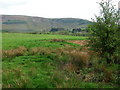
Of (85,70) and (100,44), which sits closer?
(85,70)

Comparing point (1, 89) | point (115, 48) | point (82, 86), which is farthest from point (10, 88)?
point (115, 48)

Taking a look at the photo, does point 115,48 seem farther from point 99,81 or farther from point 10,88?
point 10,88

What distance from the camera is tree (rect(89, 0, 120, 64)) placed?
11609 millimetres

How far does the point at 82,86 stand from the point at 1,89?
405cm

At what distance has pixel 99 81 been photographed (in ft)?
29.7

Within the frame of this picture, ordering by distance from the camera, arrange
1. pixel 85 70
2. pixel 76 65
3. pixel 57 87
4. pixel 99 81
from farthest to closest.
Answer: pixel 76 65 → pixel 85 70 → pixel 99 81 → pixel 57 87

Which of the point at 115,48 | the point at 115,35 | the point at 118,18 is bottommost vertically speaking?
the point at 115,48

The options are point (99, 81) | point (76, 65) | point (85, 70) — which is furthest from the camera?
point (76, 65)

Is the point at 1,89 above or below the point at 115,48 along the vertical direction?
below

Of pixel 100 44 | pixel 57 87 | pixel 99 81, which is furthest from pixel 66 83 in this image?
pixel 100 44

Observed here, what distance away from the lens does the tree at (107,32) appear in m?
11.6

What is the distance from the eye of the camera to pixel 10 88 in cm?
785

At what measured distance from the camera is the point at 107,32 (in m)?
11.9

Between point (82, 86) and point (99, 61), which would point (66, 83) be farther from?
point (99, 61)
